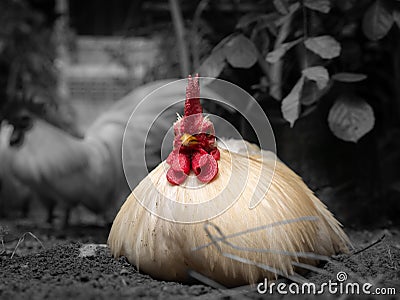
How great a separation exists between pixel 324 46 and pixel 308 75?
154 mm

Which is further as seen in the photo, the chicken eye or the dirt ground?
the chicken eye

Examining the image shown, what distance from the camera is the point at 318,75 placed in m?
2.00

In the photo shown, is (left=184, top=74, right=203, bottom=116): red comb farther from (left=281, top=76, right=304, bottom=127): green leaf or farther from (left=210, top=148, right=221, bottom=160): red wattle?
(left=281, top=76, right=304, bottom=127): green leaf

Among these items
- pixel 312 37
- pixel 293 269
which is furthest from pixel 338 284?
pixel 312 37

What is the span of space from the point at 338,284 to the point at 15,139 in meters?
1.95

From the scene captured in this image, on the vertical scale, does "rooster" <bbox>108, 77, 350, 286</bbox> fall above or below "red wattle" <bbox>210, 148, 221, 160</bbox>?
below

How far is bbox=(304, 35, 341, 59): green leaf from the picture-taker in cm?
204

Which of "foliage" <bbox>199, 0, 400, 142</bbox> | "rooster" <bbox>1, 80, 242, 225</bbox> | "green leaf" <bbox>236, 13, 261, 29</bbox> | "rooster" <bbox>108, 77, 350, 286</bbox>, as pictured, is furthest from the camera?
"rooster" <bbox>1, 80, 242, 225</bbox>

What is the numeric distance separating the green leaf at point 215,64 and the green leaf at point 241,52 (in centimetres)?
3

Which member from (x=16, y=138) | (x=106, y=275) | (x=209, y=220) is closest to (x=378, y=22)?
(x=209, y=220)

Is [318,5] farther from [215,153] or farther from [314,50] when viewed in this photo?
[215,153]

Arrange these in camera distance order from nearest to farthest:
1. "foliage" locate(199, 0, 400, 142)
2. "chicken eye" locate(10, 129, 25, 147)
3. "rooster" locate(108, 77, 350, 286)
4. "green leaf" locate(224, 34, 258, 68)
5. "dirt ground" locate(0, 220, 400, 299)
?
"dirt ground" locate(0, 220, 400, 299)
"rooster" locate(108, 77, 350, 286)
"foliage" locate(199, 0, 400, 142)
"green leaf" locate(224, 34, 258, 68)
"chicken eye" locate(10, 129, 25, 147)

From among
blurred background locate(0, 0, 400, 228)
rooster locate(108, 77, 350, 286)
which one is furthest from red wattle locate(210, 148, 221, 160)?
blurred background locate(0, 0, 400, 228)

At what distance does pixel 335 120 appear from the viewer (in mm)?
2207
